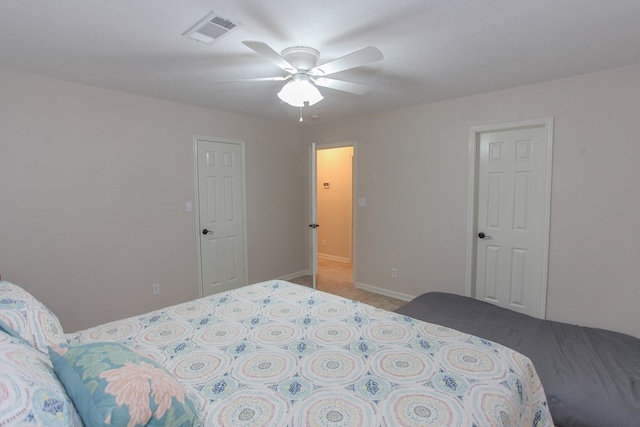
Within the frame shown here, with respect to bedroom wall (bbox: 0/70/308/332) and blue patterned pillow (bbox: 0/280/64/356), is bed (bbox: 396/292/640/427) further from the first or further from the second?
bedroom wall (bbox: 0/70/308/332)

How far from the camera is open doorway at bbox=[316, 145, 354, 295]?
6020mm

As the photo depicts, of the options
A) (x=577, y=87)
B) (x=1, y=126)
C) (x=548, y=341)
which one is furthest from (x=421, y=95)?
(x=1, y=126)

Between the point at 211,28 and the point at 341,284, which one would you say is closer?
the point at 211,28

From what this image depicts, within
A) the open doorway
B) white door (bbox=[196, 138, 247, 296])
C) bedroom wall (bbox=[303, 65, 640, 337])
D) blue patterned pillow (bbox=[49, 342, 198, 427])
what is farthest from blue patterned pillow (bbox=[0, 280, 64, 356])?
the open doorway

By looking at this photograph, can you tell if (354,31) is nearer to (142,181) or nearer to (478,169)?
(478,169)

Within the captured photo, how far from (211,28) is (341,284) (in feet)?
12.2

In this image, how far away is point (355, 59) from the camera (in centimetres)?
184

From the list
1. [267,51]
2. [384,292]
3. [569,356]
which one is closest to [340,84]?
[267,51]

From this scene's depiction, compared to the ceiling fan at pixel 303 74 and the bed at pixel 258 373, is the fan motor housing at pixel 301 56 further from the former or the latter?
the bed at pixel 258 373

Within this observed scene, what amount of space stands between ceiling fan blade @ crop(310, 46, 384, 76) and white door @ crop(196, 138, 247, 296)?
225 centimetres

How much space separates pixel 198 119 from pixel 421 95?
98.9 inches

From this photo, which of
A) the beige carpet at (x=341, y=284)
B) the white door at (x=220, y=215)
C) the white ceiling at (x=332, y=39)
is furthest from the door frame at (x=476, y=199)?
the white door at (x=220, y=215)

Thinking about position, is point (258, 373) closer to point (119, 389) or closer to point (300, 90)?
point (119, 389)

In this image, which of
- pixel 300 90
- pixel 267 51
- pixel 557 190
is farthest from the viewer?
pixel 557 190
